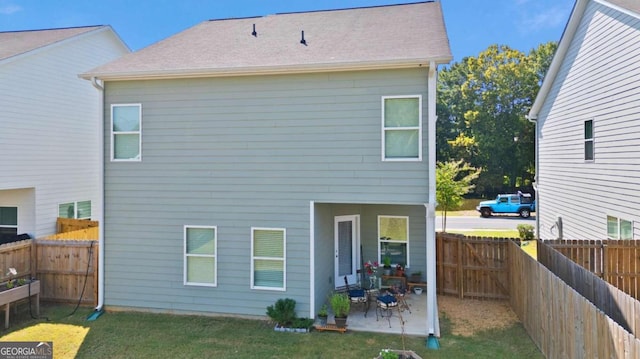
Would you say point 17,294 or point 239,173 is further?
point 239,173

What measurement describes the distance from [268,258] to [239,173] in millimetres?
2071

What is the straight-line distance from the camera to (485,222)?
87.7 feet

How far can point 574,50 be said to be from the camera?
516 inches

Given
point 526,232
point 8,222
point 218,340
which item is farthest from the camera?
point 526,232

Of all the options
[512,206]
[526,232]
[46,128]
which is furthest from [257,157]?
[512,206]

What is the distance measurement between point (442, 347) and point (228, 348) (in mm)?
4082

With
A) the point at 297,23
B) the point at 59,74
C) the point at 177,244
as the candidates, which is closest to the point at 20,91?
the point at 59,74

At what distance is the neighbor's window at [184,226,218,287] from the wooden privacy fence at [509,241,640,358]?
22.3ft

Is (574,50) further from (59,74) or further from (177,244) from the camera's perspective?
(59,74)

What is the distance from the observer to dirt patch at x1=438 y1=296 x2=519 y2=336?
8.51 metres

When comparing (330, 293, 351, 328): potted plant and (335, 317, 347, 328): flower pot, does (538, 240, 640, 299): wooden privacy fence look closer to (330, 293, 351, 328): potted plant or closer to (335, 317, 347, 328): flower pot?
(330, 293, 351, 328): potted plant

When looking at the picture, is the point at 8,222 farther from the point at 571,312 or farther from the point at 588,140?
the point at 588,140

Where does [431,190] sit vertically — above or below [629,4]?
below

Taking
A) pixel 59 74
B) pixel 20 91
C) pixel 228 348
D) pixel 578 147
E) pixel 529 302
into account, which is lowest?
pixel 228 348
